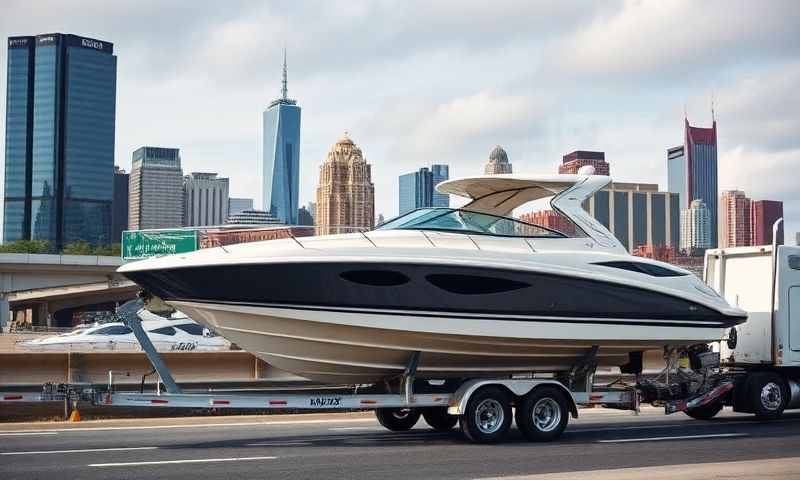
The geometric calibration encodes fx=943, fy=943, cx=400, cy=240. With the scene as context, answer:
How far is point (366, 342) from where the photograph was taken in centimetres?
1201

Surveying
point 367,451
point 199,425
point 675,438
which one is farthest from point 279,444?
point 675,438

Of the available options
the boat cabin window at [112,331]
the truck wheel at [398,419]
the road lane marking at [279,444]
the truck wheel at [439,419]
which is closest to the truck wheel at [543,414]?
the truck wheel at [439,419]

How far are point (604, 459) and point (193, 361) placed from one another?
33.0 ft

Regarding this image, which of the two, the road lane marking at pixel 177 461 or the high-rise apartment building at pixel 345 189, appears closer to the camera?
the road lane marking at pixel 177 461

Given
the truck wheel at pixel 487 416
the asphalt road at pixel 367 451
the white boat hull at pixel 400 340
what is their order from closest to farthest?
1. the asphalt road at pixel 367 451
2. the white boat hull at pixel 400 340
3. the truck wheel at pixel 487 416

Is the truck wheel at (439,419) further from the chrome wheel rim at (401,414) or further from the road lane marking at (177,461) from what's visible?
the road lane marking at (177,461)

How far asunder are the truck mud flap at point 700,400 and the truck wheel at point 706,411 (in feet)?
0.71

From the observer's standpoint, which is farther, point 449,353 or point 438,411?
point 438,411

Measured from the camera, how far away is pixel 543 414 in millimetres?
12820

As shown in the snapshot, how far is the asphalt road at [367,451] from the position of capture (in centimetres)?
975

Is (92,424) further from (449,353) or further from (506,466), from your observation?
(506,466)

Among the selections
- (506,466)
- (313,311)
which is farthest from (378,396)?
(506,466)

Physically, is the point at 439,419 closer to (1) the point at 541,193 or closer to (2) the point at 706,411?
(1) the point at 541,193

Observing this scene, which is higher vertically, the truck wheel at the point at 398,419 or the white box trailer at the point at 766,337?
the white box trailer at the point at 766,337
